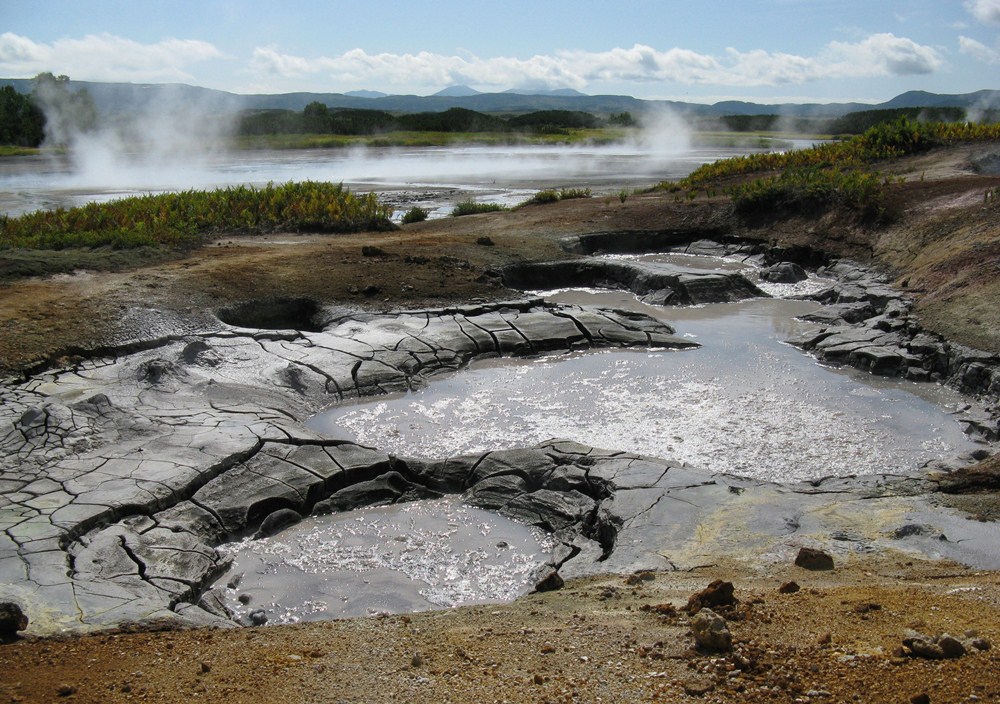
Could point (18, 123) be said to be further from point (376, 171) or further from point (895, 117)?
point (895, 117)

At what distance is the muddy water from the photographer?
8.05m

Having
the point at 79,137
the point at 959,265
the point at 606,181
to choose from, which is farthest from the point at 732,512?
the point at 79,137

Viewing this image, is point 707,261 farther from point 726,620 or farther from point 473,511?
point 726,620

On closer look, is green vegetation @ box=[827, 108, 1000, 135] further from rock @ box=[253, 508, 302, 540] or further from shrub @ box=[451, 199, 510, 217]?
rock @ box=[253, 508, 302, 540]

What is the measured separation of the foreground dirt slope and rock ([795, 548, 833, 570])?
18.5 inches

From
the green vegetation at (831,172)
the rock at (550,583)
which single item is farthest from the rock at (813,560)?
the green vegetation at (831,172)

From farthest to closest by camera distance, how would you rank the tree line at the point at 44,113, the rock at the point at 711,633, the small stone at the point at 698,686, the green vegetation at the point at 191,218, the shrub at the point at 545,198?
1. the tree line at the point at 44,113
2. the shrub at the point at 545,198
3. the green vegetation at the point at 191,218
4. the rock at the point at 711,633
5. the small stone at the point at 698,686

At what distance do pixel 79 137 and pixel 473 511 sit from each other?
5133 centimetres

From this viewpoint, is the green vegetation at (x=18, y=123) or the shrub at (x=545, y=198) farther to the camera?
the green vegetation at (x=18, y=123)

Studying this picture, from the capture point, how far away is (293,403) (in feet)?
29.5

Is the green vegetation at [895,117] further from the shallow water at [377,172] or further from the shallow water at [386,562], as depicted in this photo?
the shallow water at [386,562]

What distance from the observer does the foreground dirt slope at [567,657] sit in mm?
3586

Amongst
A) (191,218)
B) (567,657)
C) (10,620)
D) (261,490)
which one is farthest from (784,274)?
(10,620)

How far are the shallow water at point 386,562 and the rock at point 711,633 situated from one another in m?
1.95
